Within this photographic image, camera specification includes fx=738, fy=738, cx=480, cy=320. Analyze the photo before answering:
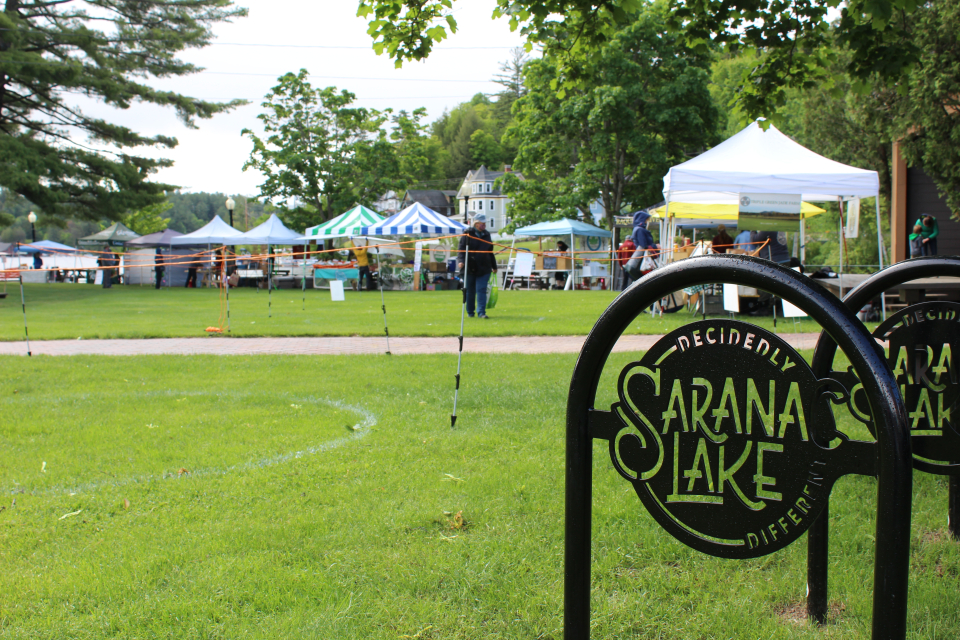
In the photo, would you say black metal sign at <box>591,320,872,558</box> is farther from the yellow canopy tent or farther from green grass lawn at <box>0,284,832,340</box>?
the yellow canopy tent

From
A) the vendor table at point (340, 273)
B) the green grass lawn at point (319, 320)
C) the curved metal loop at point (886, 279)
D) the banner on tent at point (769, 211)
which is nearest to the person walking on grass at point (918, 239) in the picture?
the banner on tent at point (769, 211)

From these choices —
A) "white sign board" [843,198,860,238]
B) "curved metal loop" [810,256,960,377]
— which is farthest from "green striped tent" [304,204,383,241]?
"curved metal loop" [810,256,960,377]

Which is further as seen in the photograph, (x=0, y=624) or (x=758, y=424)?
(x=0, y=624)

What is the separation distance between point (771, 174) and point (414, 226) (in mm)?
13584

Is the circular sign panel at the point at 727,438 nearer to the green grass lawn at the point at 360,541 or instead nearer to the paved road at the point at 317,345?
the green grass lawn at the point at 360,541

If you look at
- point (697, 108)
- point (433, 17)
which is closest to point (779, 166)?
point (433, 17)

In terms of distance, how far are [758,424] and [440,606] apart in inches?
58.5

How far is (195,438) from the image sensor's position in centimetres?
509

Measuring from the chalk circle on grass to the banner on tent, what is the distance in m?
9.94

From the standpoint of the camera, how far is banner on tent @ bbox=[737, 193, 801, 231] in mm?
13375

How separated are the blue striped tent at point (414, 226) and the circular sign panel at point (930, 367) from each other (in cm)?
2134

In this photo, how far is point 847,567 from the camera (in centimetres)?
294

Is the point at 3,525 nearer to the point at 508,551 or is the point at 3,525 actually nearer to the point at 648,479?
the point at 508,551

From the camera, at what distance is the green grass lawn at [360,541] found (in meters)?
2.59
